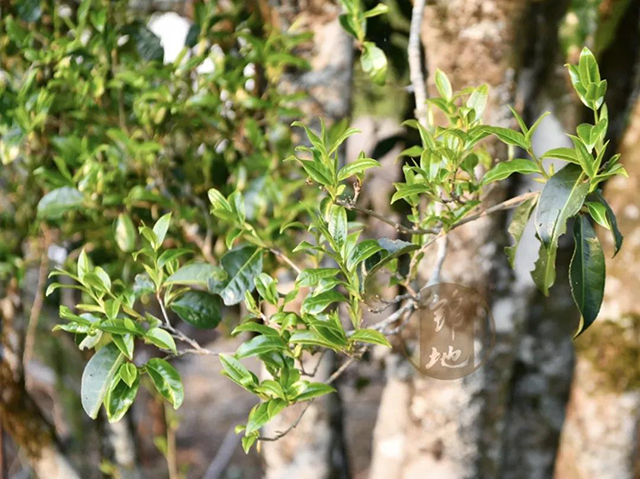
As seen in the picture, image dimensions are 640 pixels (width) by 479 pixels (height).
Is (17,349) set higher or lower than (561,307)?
higher

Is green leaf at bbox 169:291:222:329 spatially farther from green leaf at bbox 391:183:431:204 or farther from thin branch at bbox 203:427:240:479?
thin branch at bbox 203:427:240:479

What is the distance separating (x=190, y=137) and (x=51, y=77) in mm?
244

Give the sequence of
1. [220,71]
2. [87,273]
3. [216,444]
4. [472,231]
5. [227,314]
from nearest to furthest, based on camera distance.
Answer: [87,273]
[220,71]
[472,231]
[227,314]
[216,444]

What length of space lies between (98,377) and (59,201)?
39 cm

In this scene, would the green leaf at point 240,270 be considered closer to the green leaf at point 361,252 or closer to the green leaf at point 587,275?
the green leaf at point 361,252

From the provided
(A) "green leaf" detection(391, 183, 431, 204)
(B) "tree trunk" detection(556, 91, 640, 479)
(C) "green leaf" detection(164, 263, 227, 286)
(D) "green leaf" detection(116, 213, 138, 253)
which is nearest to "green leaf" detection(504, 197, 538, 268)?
(A) "green leaf" detection(391, 183, 431, 204)

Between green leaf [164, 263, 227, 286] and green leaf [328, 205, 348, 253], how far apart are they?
0.54ft

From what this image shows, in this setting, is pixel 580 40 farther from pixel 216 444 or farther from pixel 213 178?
pixel 216 444

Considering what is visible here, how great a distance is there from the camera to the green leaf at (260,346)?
0.60 meters

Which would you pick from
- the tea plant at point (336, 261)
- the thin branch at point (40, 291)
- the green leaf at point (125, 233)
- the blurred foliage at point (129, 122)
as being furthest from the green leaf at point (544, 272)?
the thin branch at point (40, 291)

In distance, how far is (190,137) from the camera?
1142mm

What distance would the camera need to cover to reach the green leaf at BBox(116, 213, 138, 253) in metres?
0.93

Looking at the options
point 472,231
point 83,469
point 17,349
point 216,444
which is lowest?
point 216,444

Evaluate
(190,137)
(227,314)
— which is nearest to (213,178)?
(190,137)
